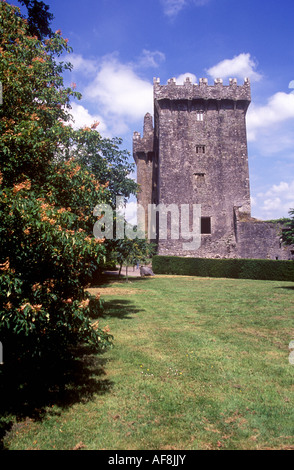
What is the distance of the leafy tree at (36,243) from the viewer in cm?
393

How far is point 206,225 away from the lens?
32219mm

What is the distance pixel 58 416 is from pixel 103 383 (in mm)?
1242

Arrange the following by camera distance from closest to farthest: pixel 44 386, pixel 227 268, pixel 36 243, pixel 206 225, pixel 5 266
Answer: pixel 5 266 → pixel 36 243 → pixel 44 386 → pixel 227 268 → pixel 206 225

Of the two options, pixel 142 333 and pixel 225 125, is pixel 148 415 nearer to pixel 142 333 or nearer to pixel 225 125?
pixel 142 333

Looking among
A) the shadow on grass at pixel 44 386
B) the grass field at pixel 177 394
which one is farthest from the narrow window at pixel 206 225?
the shadow on grass at pixel 44 386

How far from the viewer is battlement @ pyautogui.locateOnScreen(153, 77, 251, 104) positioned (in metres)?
31.8

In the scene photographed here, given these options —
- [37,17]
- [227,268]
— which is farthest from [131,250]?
[37,17]

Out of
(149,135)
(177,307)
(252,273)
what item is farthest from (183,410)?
(149,135)

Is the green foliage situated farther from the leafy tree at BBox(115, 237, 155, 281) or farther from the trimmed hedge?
the trimmed hedge

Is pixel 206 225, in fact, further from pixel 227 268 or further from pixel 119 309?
pixel 119 309

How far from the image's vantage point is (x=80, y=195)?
6707 millimetres

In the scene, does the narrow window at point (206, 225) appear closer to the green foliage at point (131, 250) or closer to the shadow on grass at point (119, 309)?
the green foliage at point (131, 250)

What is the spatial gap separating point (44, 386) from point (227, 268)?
2263cm

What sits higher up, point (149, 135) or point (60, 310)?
point (149, 135)
